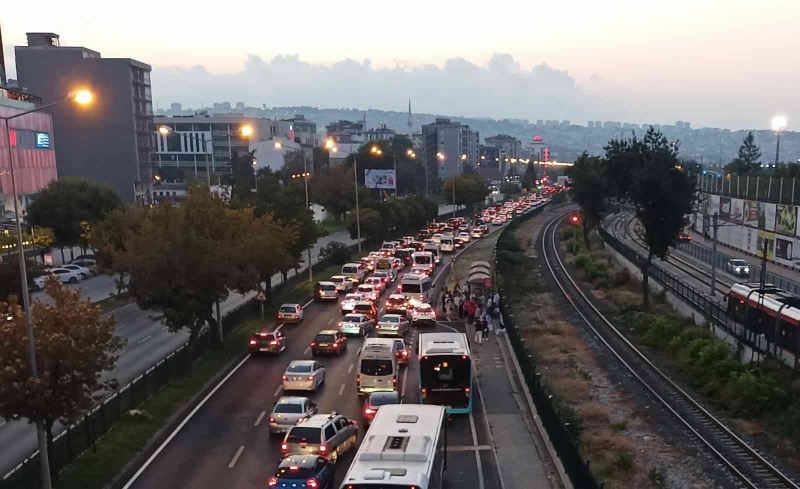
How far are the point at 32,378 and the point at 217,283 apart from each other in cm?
1514

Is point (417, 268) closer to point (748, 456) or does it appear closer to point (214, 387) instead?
point (214, 387)

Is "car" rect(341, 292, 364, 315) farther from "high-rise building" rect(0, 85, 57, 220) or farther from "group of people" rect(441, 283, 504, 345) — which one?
"high-rise building" rect(0, 85, 57, 220)

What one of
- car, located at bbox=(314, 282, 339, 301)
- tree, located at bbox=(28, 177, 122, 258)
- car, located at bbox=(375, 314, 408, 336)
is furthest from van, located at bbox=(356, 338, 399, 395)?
tree, located at bbox=(28, 177, 122, 258)

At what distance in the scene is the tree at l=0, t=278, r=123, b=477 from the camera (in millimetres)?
17344

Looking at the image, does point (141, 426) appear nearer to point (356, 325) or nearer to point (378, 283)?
point (356, 325)

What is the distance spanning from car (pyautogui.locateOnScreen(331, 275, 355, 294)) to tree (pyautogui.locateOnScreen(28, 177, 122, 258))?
84.9ft

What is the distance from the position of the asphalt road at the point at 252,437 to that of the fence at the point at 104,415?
75.8 inches

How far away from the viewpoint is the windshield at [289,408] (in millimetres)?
23359

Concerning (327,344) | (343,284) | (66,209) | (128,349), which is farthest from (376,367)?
(66,209)

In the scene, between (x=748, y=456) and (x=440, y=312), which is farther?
(x=440, y=312)

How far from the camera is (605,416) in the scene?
2702cm

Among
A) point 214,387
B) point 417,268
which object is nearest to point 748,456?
point 214,387

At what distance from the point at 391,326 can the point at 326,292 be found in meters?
13.5

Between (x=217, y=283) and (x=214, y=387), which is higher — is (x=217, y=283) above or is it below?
above
